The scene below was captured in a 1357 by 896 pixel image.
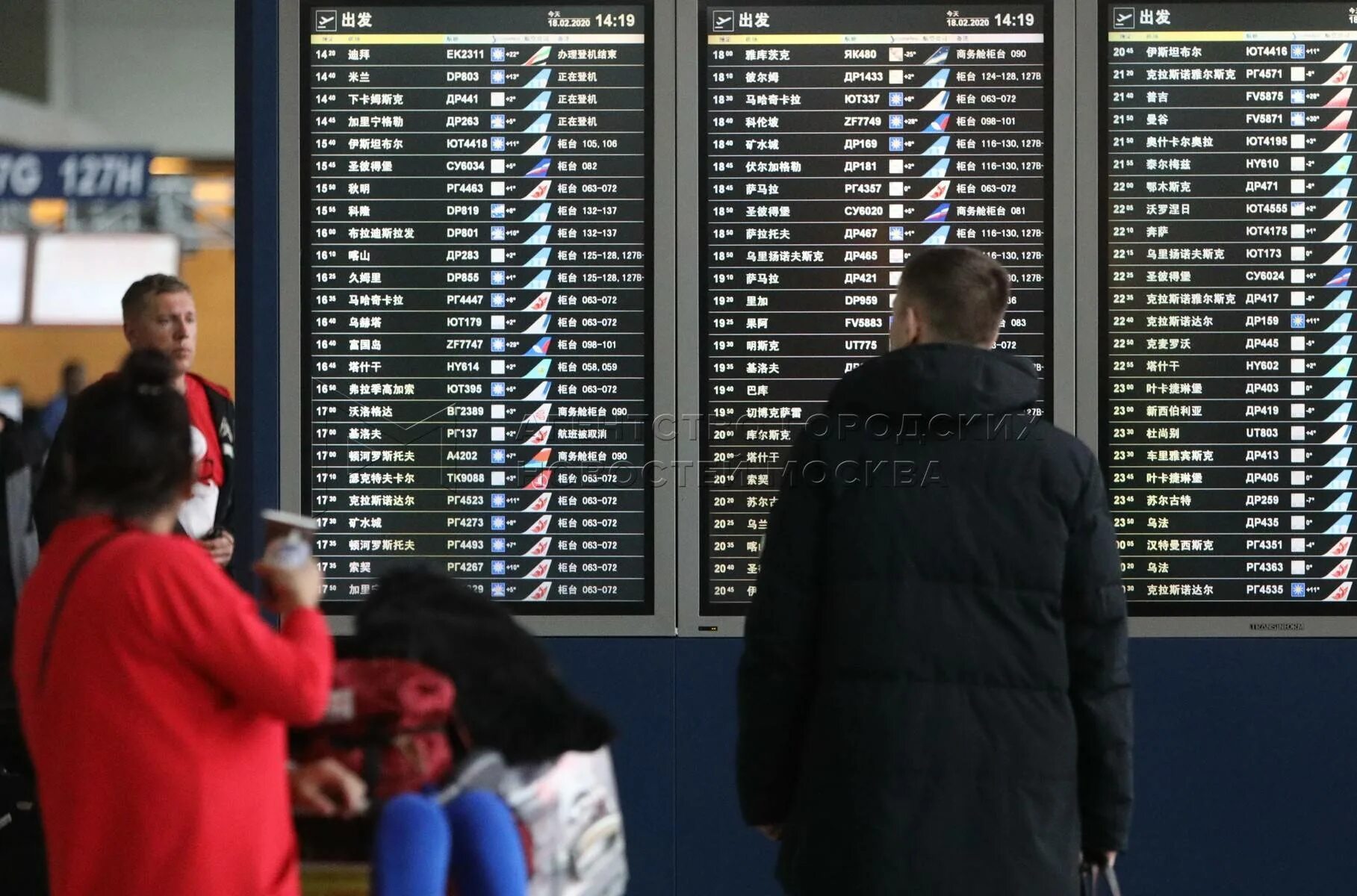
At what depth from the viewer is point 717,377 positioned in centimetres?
409

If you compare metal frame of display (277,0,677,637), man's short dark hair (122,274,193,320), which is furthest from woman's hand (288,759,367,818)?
man's short dark hair (122,274,193,320)

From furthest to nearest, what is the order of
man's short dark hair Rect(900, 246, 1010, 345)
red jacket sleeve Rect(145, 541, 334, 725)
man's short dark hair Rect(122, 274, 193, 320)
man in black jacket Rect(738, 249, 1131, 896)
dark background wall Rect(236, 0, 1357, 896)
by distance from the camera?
1. man's short dark hair Rect(122, 274, 193, 320)
2. dark background wall Rect(236, 0, 1357, 896)
3. man's short dark hair Rect(900, 246, 1010, 345)
4. man in black jacket Rect(738, 249, 1131, 896)
5. red jacket sleeve Rect(145, 541, 334, 725)

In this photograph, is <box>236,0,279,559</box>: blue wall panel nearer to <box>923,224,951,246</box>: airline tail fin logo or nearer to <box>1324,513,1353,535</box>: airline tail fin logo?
<box>923,224,951,246</box>: airline tail fin logo

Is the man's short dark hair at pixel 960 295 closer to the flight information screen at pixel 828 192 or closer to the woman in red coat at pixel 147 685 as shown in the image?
the woman in red coat at pixel 147 685

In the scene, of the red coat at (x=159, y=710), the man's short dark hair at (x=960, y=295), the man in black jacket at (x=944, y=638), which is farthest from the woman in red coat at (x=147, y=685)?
the man's short dark hair at (x=960, y=295)

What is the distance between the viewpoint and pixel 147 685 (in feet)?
6.60

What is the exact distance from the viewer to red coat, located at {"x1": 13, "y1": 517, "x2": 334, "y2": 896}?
2000mm

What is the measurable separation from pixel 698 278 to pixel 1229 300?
147cm

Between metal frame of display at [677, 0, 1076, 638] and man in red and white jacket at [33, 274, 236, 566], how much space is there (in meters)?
1.29

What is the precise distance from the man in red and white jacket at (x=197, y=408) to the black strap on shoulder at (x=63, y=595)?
76.9 inches

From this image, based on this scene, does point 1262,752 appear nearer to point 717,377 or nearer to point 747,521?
point 747,521

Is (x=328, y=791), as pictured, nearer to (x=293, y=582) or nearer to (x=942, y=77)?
(x=293, y=582)

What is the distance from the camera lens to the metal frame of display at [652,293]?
13.4 feet

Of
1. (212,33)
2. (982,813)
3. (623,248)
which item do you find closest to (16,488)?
(623,248)
